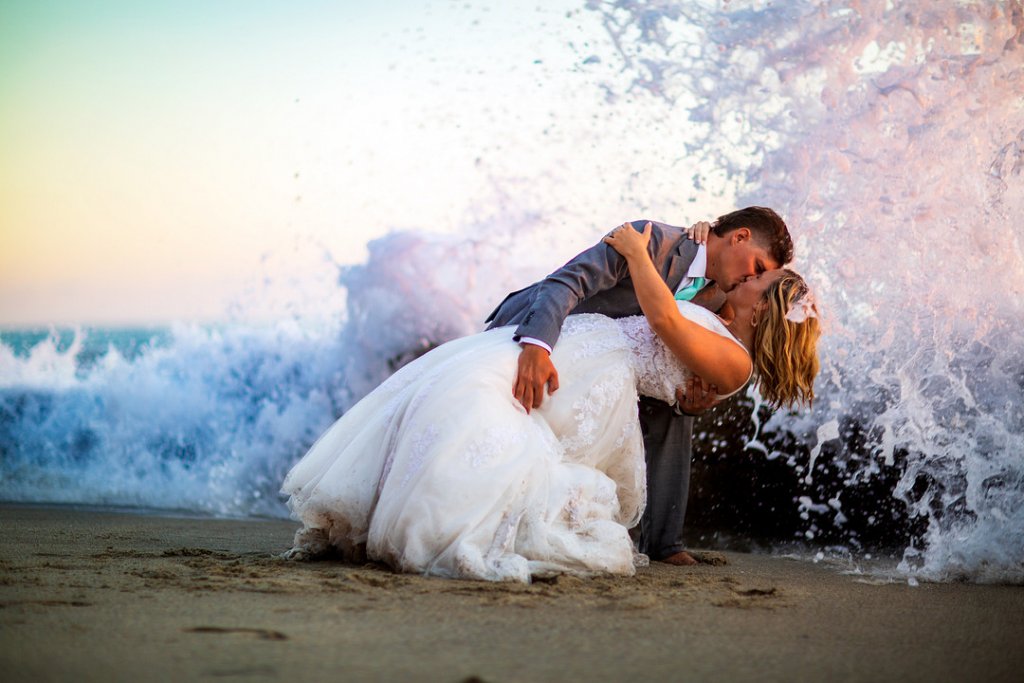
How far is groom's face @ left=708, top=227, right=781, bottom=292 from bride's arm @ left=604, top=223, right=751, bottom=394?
41cm

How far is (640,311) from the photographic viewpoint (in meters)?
3.54

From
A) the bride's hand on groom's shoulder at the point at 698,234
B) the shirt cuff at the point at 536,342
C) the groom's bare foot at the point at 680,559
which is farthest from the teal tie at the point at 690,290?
the groom's bare foot at the point at 680,559

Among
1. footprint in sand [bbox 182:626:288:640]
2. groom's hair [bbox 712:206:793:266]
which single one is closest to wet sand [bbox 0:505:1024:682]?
footprint in sand [bbox 182:626:288:640]

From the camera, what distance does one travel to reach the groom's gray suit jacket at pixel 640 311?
129 inches

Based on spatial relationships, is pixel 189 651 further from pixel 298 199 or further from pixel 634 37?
pixel 298 199

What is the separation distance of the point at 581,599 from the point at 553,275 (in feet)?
3.85

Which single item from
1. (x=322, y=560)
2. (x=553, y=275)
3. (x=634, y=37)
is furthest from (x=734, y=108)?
(x=322, y=560)

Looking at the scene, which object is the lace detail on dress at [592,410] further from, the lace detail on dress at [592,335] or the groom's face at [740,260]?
the groom's face at [740,260]

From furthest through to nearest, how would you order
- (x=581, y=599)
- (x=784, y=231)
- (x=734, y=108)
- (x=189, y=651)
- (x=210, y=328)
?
(x=210, y=328) → (x=734, y=108) → (x=784, y=231) → (x=581, y=599) → (x=189, y=651)

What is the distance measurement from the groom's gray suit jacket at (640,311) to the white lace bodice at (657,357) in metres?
0.22

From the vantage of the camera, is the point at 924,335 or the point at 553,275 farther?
the point at 924,335

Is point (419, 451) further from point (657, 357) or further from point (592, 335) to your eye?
point (657, 357)

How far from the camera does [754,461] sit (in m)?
5.18

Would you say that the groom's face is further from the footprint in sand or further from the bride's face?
the footprint in sand
